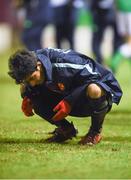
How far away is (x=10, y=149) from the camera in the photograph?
232 inches

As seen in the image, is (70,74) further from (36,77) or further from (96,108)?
(96,108)

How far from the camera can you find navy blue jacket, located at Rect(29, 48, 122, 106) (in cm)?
572

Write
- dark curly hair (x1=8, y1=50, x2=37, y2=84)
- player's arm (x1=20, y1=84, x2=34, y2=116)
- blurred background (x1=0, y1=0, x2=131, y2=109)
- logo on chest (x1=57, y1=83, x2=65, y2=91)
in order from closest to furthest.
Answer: dark curly hair (x1=8, y1=50, x2=37, y2=84)
logo on chest (x1=57, y1=83, x2=65, y2=91)
player's arm (x1=20, y1=84, x2=34, y2=116)
blurred background (x1=0, y1=0, x2=131, y2=109)

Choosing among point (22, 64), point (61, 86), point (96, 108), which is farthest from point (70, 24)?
point (22, 64)

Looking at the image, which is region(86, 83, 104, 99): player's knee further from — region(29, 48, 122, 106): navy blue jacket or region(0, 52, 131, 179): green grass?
region(0, 52, 131, 179): green grass

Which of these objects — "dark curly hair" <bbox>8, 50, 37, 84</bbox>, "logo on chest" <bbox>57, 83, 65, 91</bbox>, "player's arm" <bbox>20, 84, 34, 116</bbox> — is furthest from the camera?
"player's arm" <bbox>20, 84, 34, 116</bbox>

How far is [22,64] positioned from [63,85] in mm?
357

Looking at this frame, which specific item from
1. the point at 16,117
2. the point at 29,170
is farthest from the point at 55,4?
the point at 29,170

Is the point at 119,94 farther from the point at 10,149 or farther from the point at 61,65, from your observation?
the point at 10,149

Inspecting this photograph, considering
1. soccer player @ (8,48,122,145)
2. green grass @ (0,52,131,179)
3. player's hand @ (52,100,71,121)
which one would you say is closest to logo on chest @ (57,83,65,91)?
soccer player @ (8,48,122,145)

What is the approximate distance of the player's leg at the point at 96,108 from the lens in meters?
5.77

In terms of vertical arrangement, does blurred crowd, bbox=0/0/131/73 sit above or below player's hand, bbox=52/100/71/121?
below

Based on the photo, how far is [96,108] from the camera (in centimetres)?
588

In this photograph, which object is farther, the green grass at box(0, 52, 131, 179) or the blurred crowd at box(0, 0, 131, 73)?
the blurred crowd at box(0, 0, 131, 73)
